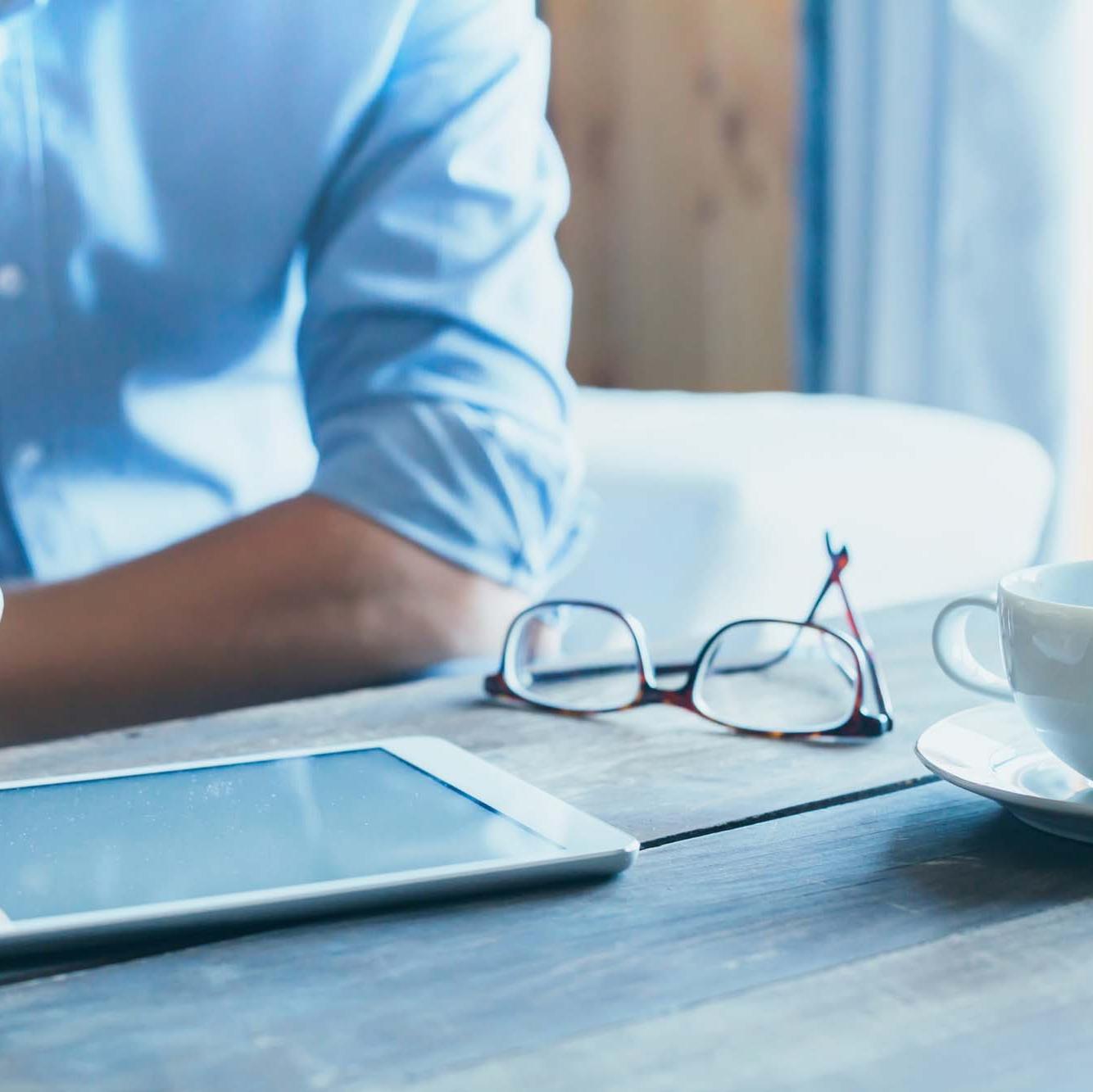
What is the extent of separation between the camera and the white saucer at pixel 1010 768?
1.50ft

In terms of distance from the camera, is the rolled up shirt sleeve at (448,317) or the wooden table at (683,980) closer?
the wooden table at (683,980)

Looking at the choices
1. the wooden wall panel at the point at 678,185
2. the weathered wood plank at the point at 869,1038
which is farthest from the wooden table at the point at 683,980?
the wooden wall panel at the point at 678,185

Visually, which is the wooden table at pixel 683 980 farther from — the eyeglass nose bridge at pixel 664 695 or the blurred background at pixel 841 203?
the blurred background at pixel 841 203

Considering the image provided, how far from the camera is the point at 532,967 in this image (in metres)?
0.39

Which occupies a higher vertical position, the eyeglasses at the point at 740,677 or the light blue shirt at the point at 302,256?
the light blue shirt at the point at 302,256

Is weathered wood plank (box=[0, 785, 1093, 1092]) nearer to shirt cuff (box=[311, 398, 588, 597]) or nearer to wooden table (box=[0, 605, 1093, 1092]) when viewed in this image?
wooden table (box=[0, 605, 1093, 1092])

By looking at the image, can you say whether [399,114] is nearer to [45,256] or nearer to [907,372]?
[45,256]

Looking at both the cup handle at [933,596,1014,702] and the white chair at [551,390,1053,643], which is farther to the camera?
the white chair at [551,390,1053,643]

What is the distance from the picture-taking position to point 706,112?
2658 mm

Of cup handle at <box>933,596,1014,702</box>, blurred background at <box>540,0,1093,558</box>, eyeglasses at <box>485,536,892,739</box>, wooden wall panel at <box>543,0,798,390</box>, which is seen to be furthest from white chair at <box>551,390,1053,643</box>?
wooden wall panel at <box>543,0,798,390</box>

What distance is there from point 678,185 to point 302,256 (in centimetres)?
183

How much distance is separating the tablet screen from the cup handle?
19 centimetres

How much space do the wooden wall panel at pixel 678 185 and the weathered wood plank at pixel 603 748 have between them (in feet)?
6.38

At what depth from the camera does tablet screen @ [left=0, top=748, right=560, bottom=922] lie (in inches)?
16.6
